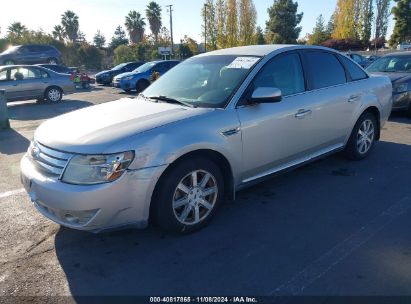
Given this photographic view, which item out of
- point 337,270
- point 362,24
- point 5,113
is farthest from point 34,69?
point 362,24

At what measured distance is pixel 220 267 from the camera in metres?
3.03

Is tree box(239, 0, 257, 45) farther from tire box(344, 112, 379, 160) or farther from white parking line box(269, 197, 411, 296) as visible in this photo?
white parking line box(269, 197, 411, 296)

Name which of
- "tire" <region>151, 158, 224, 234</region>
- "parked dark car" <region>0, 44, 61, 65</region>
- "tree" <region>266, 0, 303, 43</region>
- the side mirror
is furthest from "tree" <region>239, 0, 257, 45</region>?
"tire" <region>151, 158, 224, 234</region>

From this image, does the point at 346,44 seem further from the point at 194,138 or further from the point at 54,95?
the point at 194,138

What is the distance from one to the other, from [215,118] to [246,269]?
140cm

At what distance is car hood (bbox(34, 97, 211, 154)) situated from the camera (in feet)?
10.2

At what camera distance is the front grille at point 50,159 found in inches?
121

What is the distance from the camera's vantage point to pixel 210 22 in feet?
146

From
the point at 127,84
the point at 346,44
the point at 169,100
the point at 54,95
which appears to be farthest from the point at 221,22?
the point at 169,100

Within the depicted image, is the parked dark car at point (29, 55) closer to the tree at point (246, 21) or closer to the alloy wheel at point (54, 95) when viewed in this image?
the alloy wheel at point (54, 95)

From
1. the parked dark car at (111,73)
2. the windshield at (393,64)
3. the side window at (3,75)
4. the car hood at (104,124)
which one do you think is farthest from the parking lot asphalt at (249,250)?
the parked dark car at (111,73)

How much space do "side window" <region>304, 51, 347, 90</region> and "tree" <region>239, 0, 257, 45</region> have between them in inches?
1668

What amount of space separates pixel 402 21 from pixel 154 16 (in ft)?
132

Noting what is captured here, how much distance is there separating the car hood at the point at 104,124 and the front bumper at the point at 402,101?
20.9 ft
